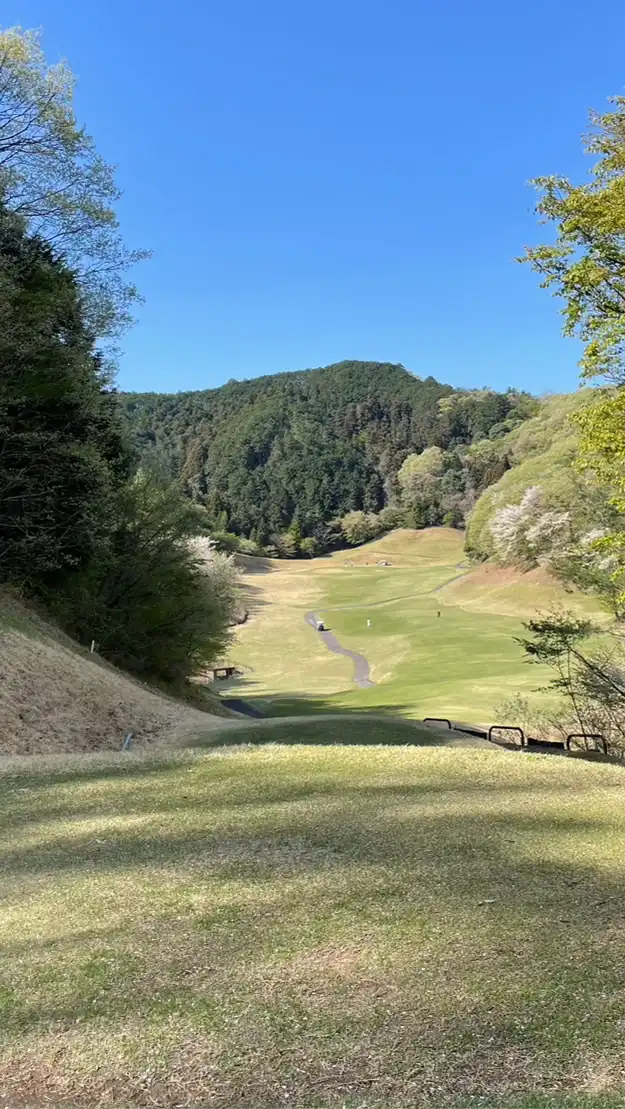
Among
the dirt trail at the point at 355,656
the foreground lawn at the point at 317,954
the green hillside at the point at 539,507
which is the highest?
the green hillside at the point at 539,507

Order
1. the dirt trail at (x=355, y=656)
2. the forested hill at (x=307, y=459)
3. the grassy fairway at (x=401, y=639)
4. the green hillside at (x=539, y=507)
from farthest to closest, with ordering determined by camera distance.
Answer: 1. the forested hill at (x=307, y=459)
2. the green hillside at (x=539, y=507)
3. the dirt trail at (x=355, y=656)
4. the grassy fairway at (x=401, y=639)

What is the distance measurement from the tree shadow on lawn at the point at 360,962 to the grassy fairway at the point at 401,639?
2236cm

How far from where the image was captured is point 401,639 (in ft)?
184

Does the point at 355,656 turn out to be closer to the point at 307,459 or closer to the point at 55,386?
the point at 55,386

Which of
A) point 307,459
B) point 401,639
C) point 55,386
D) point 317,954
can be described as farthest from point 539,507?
point 307,459

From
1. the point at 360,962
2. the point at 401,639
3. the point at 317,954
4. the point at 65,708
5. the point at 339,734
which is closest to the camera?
the point at 360,962

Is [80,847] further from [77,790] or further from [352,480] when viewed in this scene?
[352,480]

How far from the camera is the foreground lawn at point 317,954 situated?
289cm

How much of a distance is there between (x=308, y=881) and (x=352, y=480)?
172309 mm

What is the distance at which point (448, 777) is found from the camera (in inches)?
347

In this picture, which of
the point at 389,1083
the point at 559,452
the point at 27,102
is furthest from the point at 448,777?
the point at 559,452

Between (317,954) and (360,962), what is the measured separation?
26cm

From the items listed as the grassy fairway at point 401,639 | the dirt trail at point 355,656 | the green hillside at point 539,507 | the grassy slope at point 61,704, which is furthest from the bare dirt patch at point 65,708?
the green hillside at point 539,507

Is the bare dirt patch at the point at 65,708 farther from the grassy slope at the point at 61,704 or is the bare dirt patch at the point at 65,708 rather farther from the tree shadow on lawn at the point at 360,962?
the tree shadow on lawn at the point at 360,962
